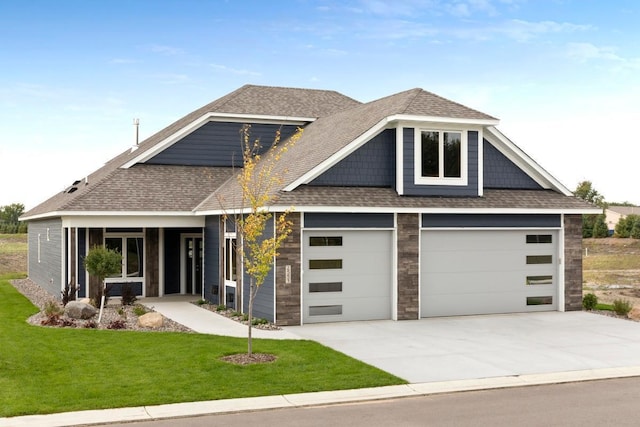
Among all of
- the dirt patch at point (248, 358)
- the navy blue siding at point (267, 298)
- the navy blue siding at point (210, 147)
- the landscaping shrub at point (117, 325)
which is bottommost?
the landscaping shrub at point (117, 325)

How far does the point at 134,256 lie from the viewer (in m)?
24.2

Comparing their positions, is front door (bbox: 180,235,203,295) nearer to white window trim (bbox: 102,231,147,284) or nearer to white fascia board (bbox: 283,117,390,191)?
white window trim (bbox: 102,231,147,284)

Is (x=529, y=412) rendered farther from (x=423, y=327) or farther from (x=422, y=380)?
(x=423, y=327)

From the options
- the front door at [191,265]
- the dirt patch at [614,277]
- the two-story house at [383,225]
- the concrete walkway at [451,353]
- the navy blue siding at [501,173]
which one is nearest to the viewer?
the concrete walkway at [451,353]

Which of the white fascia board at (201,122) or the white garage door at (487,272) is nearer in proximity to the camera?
the white garage door at (487,272)

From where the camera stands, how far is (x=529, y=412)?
10.0m

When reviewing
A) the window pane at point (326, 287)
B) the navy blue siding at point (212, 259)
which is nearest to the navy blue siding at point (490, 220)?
the window pane at point (326, 287)

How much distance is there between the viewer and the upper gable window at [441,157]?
1938cm

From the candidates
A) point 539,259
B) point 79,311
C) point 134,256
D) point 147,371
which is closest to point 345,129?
point 539,259

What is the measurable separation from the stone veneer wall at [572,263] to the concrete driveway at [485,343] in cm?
71

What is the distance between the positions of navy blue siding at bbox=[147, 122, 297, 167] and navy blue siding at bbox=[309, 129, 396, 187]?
7.45 metres

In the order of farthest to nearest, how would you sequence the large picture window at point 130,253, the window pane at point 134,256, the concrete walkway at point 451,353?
the window pane at point 134,256, the large picture window at point 130,253, the concrete walkway at point 451,353

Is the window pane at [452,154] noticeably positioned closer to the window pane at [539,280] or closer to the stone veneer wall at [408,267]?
the stone veneer wall at [408,267]

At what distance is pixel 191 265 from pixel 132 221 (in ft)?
12.0
